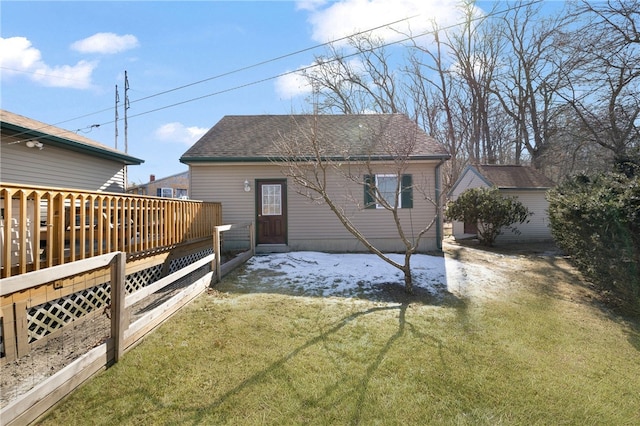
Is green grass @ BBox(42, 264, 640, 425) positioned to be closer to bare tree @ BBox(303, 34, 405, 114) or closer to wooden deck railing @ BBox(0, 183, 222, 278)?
wooden deck railing @ BBox(0, 183, 222, 278)

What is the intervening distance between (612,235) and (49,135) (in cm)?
1238

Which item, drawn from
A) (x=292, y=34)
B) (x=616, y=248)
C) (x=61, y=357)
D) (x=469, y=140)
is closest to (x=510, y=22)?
(x=469, y=140)

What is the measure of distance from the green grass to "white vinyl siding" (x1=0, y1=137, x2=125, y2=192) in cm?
658

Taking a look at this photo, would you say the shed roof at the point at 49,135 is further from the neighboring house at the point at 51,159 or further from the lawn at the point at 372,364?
the lawn at the point at 372,364

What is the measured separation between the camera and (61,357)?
294cm

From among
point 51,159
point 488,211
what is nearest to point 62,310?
point 51,159

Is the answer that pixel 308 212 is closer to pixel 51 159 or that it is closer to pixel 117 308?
pixel 117 308

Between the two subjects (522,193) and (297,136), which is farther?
(522,193)

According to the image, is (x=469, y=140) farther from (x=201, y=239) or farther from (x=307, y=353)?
(x=307, y=353)

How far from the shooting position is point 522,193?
13.1 metres

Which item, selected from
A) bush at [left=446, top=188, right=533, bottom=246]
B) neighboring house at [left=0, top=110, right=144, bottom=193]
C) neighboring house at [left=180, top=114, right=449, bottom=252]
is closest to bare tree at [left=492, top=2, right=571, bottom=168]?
bush at [left=446, top=188, right=533, bottom=246]

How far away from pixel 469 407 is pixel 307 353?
1.57 meters

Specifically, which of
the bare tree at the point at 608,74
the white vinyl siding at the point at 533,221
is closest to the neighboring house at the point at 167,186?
the white vinyl siding at the point at 533,221

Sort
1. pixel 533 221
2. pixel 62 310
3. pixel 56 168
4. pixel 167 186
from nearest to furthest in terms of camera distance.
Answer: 1. pixel 62 310
2. pixel 56 168
3. pixel 533 221
4. pixel 167 186
